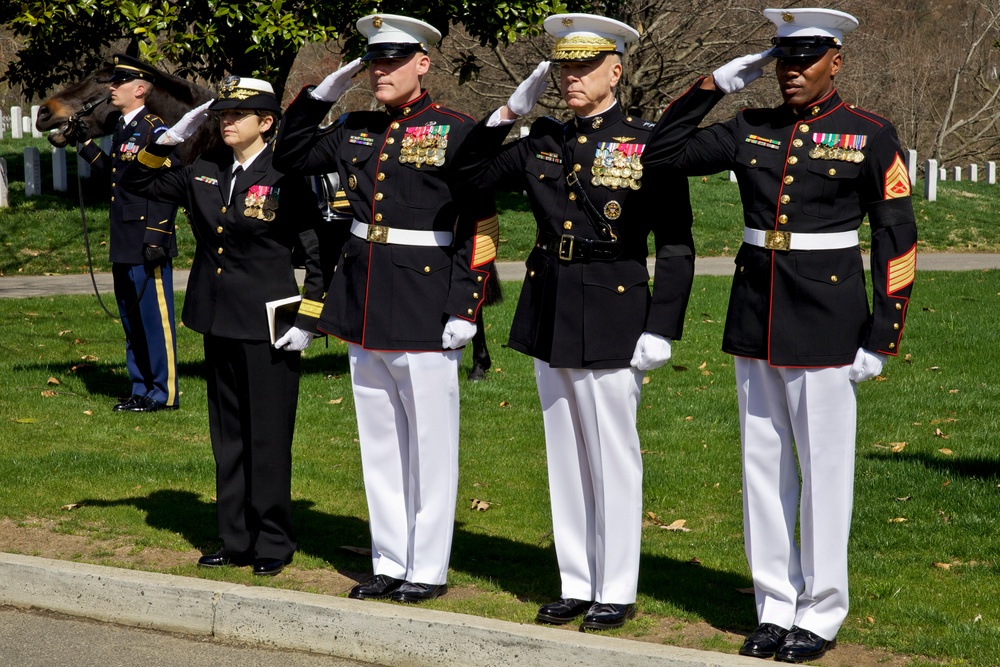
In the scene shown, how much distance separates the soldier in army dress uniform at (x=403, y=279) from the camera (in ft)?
16.8

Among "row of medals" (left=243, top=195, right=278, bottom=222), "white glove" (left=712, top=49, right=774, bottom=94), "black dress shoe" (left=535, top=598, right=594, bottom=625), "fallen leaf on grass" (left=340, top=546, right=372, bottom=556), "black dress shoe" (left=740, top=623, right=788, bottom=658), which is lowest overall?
"fallen leaf on grass" (left=340, top=546, right=372, bottom=556)

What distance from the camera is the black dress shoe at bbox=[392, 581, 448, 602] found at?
5191 mm

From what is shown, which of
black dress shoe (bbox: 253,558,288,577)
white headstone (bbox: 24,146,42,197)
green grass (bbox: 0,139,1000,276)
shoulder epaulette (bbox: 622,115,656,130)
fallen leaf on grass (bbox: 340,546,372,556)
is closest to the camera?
shoulder epaulette (bbox: 622,115,656,130)

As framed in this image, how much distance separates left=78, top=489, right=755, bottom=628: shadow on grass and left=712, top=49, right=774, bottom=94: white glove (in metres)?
2.08

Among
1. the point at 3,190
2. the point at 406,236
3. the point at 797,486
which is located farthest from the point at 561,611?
the point at 3,190

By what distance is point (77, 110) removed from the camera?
28.6 feet

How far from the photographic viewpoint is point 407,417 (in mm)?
5305

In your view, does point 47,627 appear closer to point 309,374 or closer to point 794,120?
point 794,120

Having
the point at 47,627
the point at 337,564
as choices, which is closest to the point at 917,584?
the point at 337,564

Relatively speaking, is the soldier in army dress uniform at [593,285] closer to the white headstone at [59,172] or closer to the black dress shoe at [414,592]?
the black dress shoe at [414,592]

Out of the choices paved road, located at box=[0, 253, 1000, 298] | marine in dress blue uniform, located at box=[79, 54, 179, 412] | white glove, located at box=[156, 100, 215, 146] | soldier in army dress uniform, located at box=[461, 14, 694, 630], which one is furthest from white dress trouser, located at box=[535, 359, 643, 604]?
paved road, located at box=[0, 253, 1000, 298]

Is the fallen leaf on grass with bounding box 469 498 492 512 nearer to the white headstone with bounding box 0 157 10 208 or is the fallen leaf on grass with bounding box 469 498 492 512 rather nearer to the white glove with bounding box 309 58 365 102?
the white glove with bounding box 309 58 365 102

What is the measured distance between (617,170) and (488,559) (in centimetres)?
210

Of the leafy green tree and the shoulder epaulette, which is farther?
the leafy green tree
